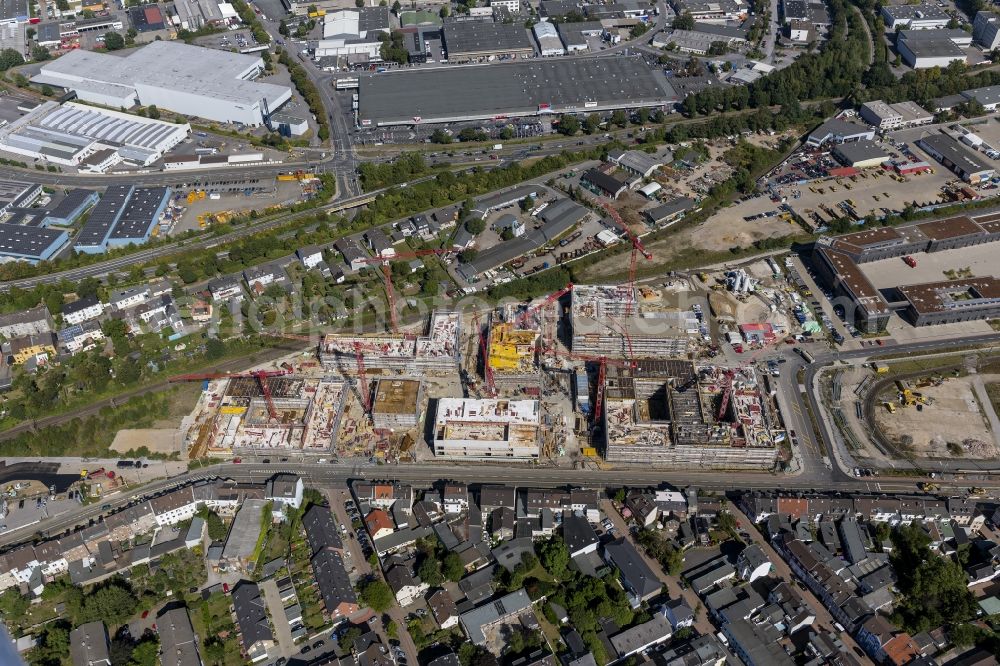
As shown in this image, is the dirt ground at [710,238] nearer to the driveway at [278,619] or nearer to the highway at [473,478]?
the highway at [473,478]

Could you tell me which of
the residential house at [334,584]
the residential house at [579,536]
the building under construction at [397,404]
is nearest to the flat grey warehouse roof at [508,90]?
the building under construction at [397,404]

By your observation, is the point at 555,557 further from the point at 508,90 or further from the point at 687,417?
the point at 508,90

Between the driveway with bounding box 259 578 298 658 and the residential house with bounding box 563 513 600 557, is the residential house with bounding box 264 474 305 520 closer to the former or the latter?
the driveway with bounding box 259 578 298 658

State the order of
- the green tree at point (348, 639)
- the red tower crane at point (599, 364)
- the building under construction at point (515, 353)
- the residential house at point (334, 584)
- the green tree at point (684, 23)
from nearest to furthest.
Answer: the green tree at point (348, 639) < the residential house at point (334, 584) < the red tower crane at point (599, 364) < the building under construction at point (515, 353) < the green tree at point (684, 23)

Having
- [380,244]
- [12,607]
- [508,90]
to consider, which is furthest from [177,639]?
[508,90]

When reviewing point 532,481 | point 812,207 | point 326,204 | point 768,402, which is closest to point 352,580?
point 532,481

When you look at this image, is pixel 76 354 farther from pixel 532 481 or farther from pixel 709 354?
pixel 709 354
